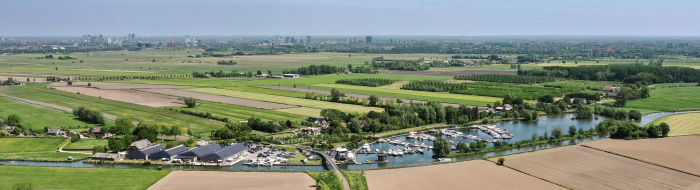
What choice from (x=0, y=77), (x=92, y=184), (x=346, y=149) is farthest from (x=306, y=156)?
(x=0, y=77)

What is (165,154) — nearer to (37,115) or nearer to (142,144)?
(142,144)

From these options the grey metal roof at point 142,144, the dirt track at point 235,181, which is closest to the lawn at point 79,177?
the dirt track at point 235,181

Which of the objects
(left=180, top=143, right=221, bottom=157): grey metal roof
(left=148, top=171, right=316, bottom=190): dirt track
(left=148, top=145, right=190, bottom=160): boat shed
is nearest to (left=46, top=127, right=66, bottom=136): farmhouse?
(left=148, top=145, right=190, bottom=160): boat shed

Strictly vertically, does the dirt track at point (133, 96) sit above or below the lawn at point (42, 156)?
above

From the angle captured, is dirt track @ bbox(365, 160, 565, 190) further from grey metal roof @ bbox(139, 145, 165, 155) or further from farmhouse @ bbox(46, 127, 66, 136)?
farmhouse @ bbox(46, 127, 66, 136)

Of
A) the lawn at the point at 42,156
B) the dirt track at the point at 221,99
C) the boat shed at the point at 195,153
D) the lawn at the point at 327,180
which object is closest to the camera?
the lawn at the point at 327,180

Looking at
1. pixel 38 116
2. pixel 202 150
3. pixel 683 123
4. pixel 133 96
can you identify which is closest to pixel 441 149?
pixel 202 150

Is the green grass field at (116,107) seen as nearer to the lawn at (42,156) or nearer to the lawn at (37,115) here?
the lawn at (37,115)
